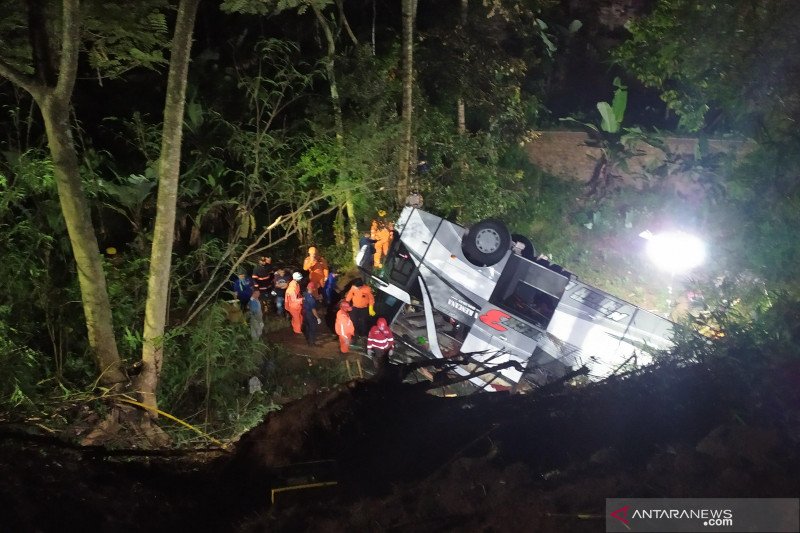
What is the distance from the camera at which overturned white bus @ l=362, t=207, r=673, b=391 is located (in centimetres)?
895

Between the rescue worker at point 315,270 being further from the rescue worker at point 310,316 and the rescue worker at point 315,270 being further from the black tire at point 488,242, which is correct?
the black tire at point 488,242

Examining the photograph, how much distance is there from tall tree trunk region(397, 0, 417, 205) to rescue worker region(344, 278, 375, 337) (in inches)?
104

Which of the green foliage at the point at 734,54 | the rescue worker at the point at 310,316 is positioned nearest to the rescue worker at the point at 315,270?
the rescue worker at the point at 310,316

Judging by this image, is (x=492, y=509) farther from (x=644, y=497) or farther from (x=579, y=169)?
(x=579, y=169)

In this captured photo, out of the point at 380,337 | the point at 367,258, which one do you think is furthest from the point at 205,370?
the point at 367,258

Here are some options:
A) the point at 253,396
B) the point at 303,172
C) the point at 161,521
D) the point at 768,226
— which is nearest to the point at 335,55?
the point at 303,172

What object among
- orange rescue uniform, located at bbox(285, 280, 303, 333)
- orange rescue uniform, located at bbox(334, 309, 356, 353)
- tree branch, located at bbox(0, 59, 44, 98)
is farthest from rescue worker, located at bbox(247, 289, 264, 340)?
tree branch, located at bbox(0, 59, 44, 98)

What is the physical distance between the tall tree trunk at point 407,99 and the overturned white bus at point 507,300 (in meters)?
2.65

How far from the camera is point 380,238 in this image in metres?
11.3

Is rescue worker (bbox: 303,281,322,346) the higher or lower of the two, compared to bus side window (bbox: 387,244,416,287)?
lower

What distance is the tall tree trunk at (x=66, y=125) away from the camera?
4.89 meters

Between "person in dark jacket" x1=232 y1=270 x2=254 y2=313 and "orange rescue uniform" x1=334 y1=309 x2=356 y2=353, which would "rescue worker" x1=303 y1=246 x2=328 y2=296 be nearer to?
"person in dark jacket" x1=232 y1=270 x2=254 y2=313

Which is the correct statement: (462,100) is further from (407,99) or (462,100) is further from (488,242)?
(488,242)

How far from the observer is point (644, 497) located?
240 cm
